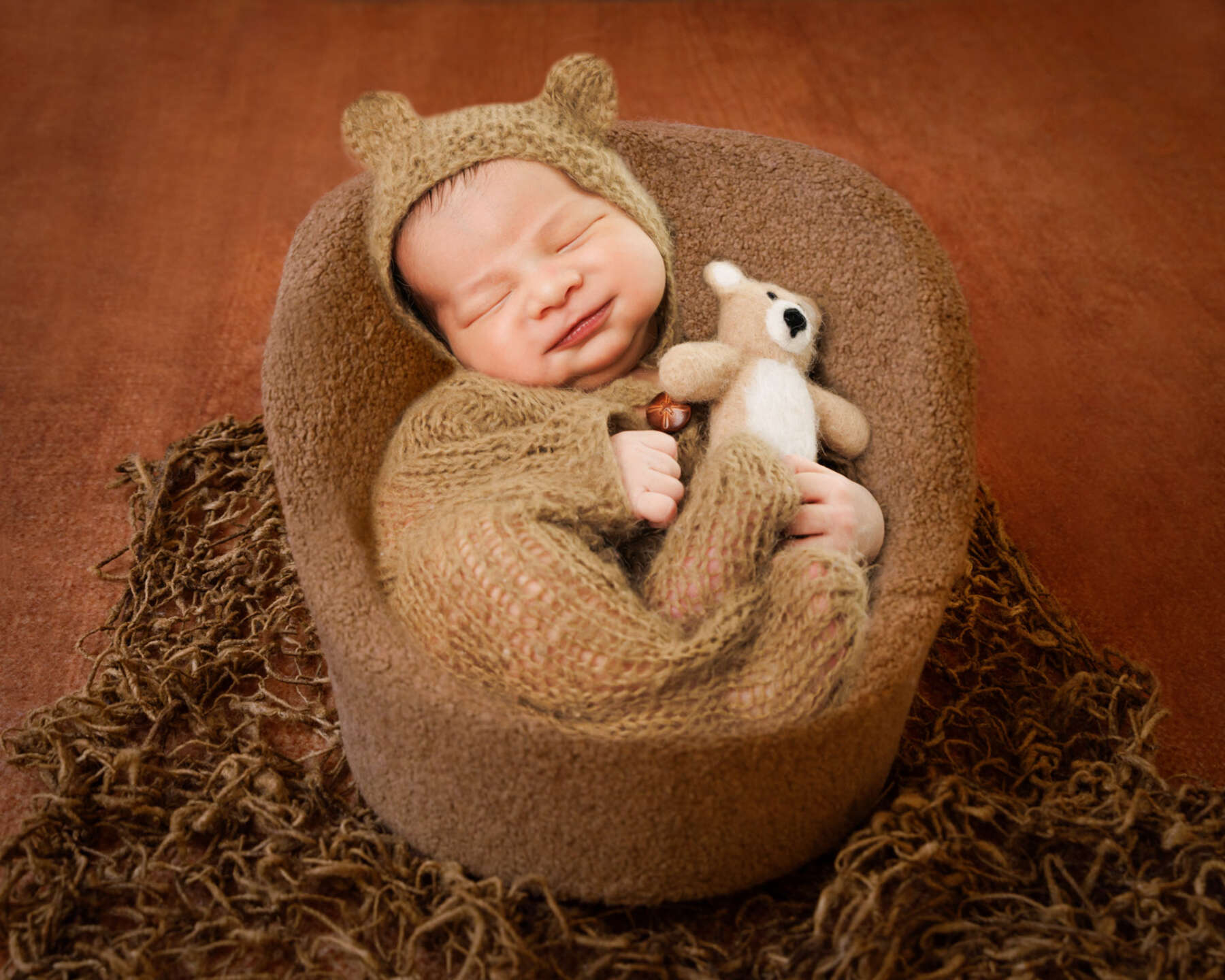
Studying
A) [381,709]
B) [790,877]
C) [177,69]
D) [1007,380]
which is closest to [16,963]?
[381,709]

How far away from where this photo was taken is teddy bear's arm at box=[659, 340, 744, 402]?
35.3 inches

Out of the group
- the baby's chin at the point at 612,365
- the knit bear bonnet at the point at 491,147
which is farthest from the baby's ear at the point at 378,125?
the baby's chin at the point at 612,365

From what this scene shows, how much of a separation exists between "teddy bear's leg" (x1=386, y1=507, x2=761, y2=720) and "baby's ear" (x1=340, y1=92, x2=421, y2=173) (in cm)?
38

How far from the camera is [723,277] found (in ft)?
→ 3.27

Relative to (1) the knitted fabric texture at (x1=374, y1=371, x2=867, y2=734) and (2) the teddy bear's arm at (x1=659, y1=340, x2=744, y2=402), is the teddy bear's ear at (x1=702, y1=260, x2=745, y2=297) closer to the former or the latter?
(2) the teddy bear's arm at (x1=659, y1=340, x2=744, y2=402)

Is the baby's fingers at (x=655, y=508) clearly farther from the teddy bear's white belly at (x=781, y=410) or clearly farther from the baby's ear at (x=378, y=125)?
the baby's ear at (x=378, y=125)

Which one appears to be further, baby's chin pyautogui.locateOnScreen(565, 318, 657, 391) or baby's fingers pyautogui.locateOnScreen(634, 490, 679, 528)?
baby's chin pyautogui.locateOnScreen(565, 318, 657, 391)

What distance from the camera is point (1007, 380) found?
4.48ft

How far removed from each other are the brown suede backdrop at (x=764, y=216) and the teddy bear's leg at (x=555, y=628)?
436 millimetres

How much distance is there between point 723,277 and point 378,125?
331 mm

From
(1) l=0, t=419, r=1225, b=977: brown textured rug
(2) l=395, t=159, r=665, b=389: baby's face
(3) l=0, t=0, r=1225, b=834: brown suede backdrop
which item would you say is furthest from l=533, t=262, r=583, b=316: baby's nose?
(3) l=0, t=0, r=1225, b=834: brown suede backdrop

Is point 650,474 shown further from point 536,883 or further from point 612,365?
point 536,883

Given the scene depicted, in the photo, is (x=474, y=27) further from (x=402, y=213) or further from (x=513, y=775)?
(x=513, y=775)

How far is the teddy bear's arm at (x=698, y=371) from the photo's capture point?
0.90 metres
